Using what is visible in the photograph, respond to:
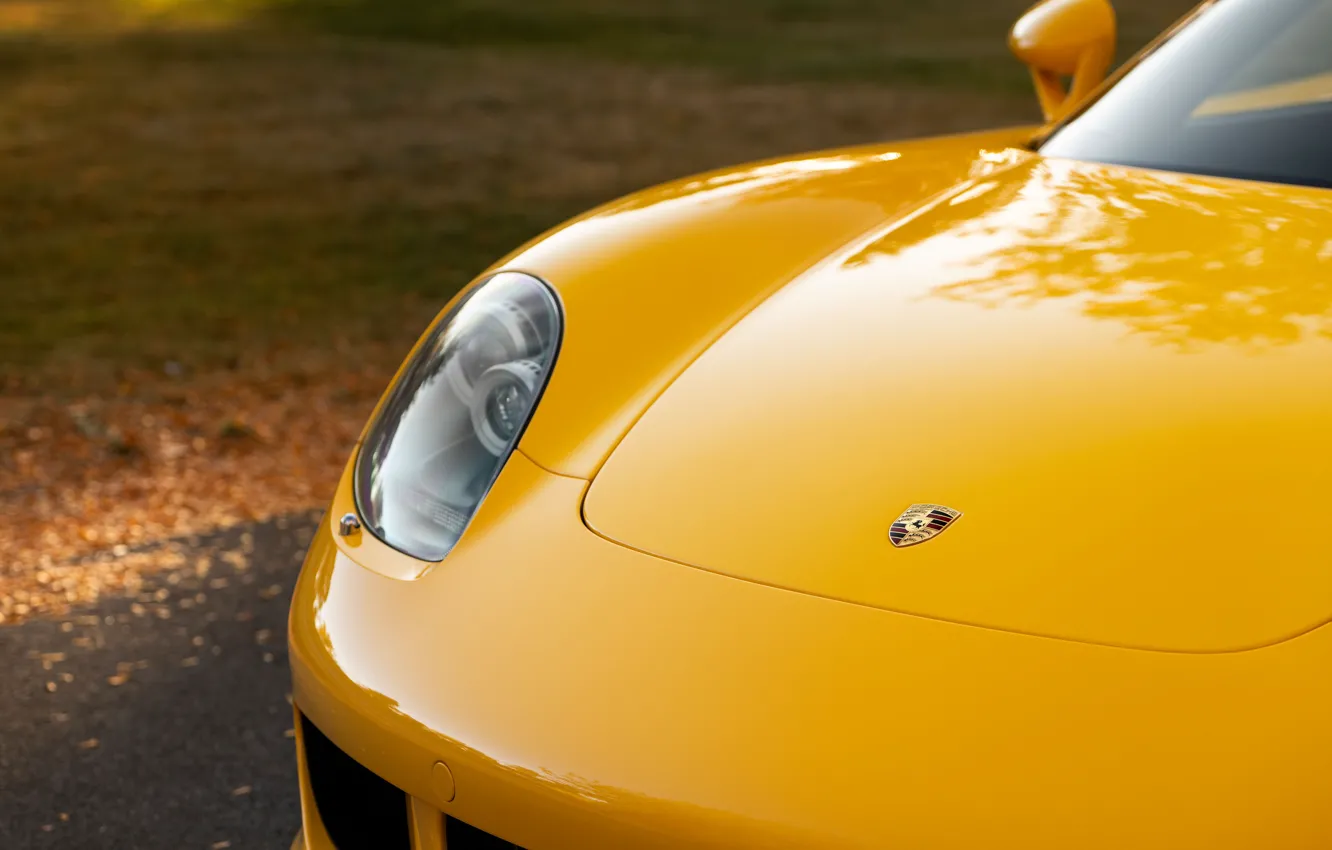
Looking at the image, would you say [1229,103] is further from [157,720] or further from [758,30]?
[758,30]

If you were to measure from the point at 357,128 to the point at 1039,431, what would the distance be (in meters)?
8.42

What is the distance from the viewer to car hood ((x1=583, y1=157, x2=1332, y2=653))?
124 centimetres

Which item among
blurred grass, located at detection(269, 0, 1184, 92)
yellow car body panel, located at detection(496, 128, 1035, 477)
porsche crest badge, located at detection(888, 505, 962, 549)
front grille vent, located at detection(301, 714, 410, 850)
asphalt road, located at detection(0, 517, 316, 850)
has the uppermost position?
yellow car body panel, located at detection(496, 128, 1035, 477)

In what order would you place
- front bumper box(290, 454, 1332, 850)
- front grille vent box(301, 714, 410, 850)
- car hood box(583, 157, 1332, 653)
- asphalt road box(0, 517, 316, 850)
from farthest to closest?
1. asphalt road box(0, 517, 316, 850)
2. front grille vent box(301, 714, 410, 850)
3. car hood box(583, 157, 1332, 653)
4. front bumper box(290, 454, 1332, 850)

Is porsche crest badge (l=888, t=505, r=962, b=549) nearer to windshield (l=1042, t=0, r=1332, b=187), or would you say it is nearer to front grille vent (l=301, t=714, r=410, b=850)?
front grille vent (l=301, t=714, r=410, b=850)

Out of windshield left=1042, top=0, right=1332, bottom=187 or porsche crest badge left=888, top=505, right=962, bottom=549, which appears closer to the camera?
porsche crest badge left=888, top=505, right=962, bottom=549

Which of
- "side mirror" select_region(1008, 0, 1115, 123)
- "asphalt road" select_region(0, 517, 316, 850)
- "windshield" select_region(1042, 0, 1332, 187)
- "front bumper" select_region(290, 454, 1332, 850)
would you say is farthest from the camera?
"side mirror" select_region(1008, 0, 1115, 123)

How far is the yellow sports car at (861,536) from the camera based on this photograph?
1128 mm

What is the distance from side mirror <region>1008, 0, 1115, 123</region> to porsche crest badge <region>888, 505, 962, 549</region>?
1.45 meters

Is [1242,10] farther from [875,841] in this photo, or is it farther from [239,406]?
[239,406]

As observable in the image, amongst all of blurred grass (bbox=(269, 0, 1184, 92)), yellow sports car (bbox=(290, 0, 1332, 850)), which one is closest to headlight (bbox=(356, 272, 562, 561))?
yellow sports car (bbox=(290, 0, 1332, 850))

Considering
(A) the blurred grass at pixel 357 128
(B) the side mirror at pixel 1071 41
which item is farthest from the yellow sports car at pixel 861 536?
(A) the blurred grass at pixel 357 128

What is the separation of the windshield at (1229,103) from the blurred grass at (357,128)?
3331 mm

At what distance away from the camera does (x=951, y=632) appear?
1.23m
